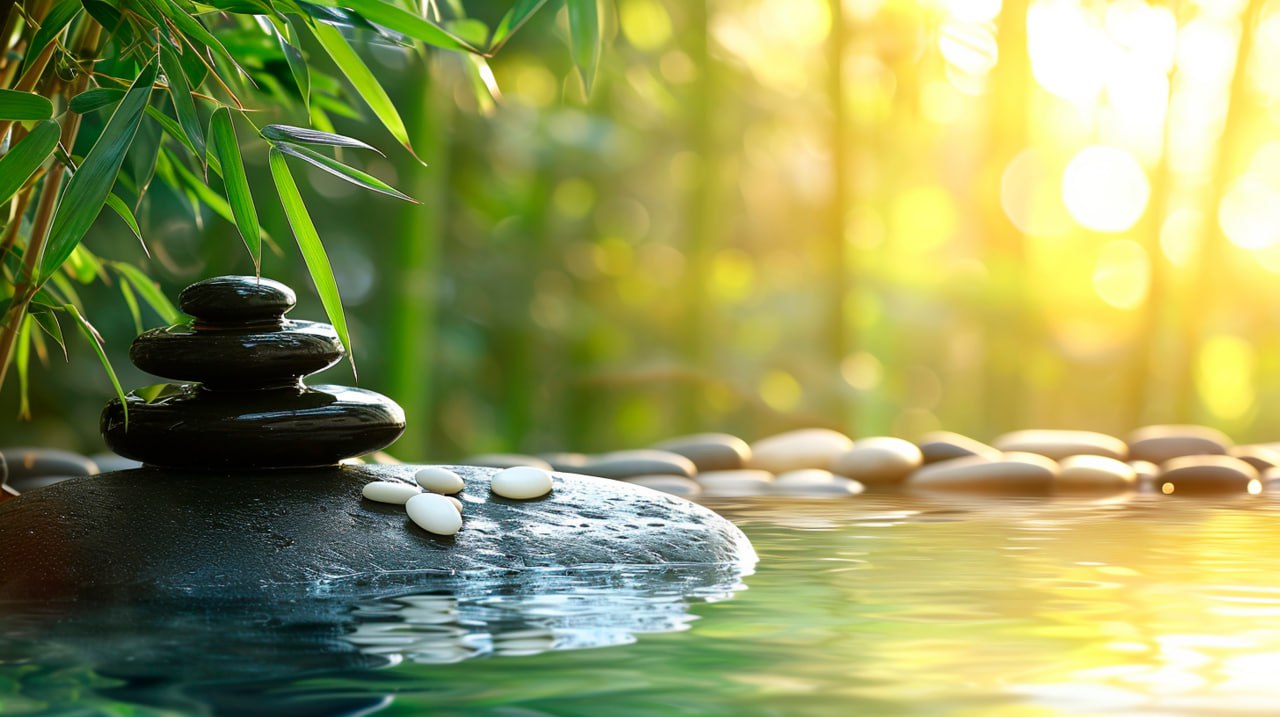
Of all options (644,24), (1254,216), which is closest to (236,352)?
(644,24)

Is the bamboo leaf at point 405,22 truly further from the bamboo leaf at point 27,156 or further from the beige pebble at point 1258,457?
the beige pebble at point 1258,457

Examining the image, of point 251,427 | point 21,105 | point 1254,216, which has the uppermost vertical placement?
point 1254,216

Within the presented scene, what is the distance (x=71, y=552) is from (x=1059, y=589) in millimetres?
1534

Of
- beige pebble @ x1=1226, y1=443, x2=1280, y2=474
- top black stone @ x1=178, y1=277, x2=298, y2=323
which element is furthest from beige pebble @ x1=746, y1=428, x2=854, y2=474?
top black stone @ x1=178, y1=277, x2=298, y2=323

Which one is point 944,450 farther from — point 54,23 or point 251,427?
point 54,23

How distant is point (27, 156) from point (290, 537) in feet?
2.44

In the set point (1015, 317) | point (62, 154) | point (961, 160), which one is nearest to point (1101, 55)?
point (1015, 317)

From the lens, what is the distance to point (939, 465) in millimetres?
4398

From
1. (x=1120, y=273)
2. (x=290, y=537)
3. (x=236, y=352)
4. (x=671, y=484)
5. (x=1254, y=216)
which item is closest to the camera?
(x=290, y=537)

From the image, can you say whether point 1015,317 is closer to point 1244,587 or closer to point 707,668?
point 1244,587

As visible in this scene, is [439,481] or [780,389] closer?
[439,481]

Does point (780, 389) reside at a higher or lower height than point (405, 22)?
lower

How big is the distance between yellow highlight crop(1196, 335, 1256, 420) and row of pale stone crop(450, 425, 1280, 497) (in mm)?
8334

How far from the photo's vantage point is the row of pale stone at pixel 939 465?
417cm
